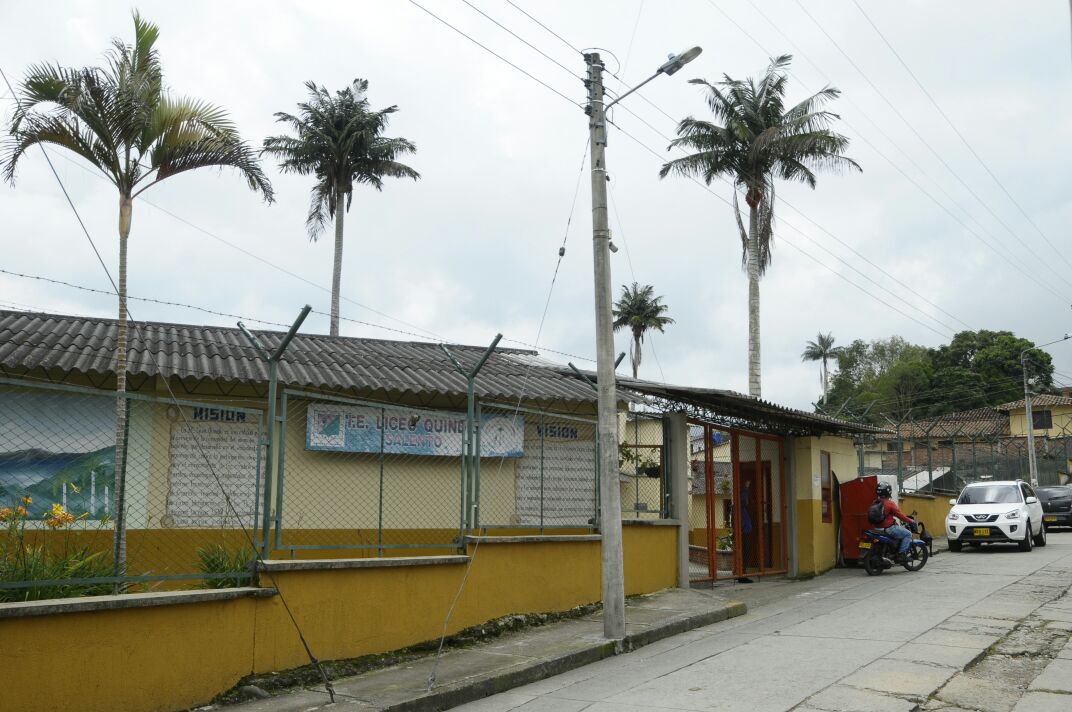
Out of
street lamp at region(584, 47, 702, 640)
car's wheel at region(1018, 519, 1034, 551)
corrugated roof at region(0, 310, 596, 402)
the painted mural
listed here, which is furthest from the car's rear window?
the painted mural

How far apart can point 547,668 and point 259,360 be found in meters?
7.07

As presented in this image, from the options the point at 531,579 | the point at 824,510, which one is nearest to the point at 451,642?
the point at 531,579

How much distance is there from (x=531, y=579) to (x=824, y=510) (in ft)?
33.3

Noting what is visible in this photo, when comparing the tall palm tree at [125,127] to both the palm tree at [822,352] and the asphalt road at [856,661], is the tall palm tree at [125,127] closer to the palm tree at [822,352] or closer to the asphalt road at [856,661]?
the asphalt road at [856,661]

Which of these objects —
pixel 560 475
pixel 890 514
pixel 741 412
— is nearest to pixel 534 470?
pixel 560 475

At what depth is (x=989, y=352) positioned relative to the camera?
222ft

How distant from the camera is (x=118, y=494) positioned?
7.29 meters

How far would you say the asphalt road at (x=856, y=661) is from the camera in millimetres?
7273

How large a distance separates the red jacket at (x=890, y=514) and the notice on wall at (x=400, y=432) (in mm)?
7408

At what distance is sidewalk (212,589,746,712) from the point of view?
732 centimetres

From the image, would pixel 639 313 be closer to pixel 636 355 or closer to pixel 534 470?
pixel 636 355

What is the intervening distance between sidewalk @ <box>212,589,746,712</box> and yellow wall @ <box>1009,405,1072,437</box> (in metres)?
58.7

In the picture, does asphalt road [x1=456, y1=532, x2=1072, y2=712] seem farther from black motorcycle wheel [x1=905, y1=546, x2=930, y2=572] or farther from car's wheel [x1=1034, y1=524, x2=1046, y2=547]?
car's wheel [x1=1034, y1=524, x2=1046, y2=547]

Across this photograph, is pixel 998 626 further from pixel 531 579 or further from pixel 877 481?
pixel 877 481
